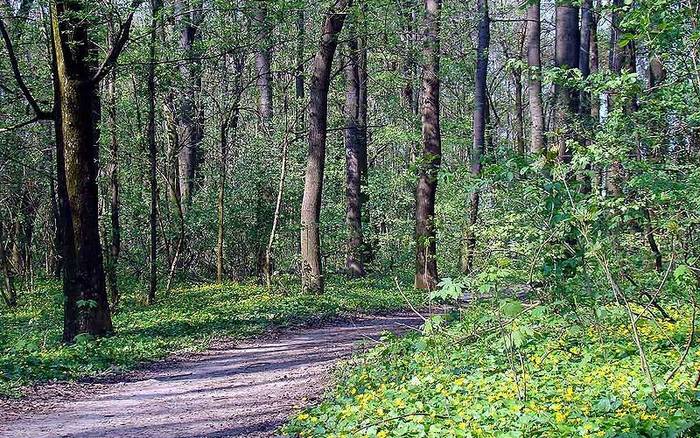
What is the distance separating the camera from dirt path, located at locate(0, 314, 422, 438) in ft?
22.2

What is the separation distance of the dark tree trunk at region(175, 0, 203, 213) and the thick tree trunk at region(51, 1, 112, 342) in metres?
2.47

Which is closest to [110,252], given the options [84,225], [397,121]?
[84,225]

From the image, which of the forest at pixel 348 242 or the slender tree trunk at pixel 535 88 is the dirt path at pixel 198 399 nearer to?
the forest at pixel 348 242

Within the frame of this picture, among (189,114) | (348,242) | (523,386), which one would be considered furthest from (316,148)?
Answer: (523,386)

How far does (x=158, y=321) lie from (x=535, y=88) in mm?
8944

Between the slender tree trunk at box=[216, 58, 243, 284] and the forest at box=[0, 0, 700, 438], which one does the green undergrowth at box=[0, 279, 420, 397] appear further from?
the slender tree trunk at box=[216, 58, 243, 284]

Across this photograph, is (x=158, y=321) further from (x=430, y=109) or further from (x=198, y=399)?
(x=430, y=109)

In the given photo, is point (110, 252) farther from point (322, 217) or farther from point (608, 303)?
point (608, 303)

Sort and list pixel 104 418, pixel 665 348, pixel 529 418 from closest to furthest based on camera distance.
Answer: pixel 529 418 → pixel 665 348 → pixel 104 418

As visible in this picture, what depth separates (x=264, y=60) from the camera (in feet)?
81.3

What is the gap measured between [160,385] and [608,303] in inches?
222

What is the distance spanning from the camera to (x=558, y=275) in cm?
548

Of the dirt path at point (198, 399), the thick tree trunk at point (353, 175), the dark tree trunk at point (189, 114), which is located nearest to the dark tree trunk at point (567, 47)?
the dirt path at point (198, 399)

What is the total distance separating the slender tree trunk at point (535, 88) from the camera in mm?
9596
